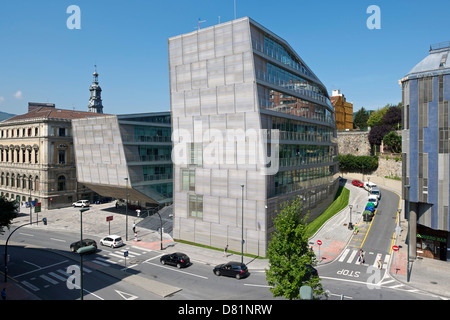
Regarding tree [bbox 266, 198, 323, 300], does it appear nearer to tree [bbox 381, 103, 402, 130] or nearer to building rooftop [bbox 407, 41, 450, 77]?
building rooftop [bbox 407, 41, 450, 77]

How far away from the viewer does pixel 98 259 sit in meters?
33.5

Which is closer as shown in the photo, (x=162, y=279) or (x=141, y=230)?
(x=162, y=279)

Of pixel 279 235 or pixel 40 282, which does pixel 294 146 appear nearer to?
pixel 279 235

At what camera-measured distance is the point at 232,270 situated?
28031 millimetres

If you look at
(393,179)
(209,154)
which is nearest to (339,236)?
(209,154)

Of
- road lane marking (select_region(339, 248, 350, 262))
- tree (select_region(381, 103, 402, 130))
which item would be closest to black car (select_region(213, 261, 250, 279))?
road lane marking (select_region(339, 248, 350, 262))

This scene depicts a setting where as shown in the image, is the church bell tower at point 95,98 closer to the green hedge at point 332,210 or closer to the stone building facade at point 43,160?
the stone building facade at point 43,160

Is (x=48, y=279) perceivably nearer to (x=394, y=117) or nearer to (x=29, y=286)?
(x=29, y=286)

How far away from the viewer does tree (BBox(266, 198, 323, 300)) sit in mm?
19875

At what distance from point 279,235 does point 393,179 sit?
2381 inches

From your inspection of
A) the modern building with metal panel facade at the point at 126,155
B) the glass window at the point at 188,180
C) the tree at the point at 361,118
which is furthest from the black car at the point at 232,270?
the tree at the point at 361,118

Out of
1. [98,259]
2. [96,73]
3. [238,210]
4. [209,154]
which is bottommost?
[98,259]
